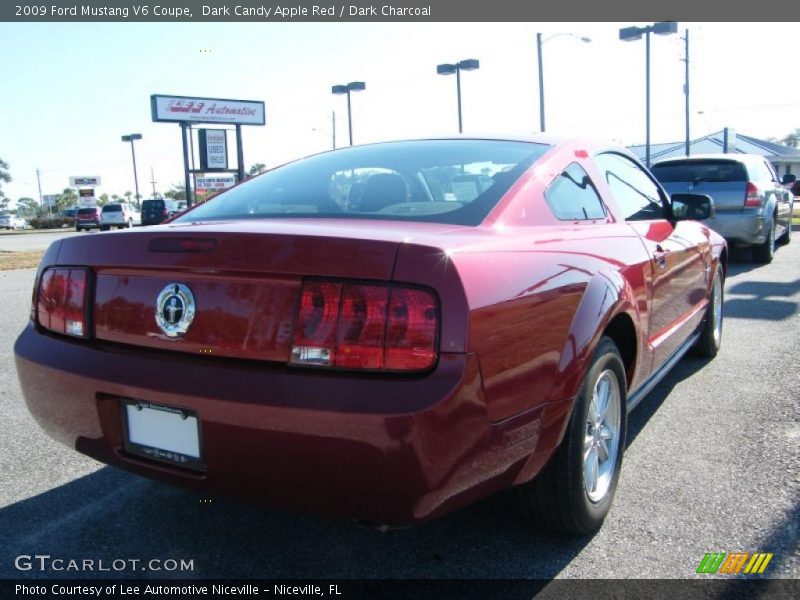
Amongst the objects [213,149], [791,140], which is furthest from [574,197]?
[791,140]

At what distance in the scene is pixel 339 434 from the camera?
1.76 metres

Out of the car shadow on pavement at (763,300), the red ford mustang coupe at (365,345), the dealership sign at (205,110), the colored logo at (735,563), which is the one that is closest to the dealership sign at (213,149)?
the dealership sign at (205,110)

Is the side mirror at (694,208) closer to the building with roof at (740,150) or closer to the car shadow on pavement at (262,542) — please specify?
the car shadow on pavement at (262,542)

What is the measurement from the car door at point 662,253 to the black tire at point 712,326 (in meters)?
0.49

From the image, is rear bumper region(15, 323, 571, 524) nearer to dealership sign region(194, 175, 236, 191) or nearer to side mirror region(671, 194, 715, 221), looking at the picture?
side mirror region(671, 194, 715, 221)

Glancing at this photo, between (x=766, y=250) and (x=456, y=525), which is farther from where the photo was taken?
(x=766, y=250)

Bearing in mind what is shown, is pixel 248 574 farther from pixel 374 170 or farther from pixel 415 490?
pixel 374 170

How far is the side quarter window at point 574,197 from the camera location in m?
2.68

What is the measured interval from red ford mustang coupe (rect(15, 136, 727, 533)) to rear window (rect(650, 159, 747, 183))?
7.53 m

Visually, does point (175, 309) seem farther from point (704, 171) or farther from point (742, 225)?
point (704, 171)

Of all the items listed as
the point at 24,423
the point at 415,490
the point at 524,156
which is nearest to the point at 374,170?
the point at 524,156

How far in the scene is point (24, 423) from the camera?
377 cm

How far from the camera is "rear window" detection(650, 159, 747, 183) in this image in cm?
955

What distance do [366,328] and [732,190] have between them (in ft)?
30.2
